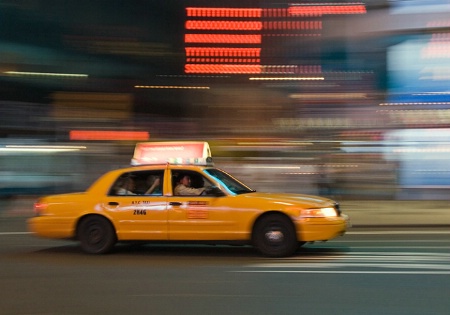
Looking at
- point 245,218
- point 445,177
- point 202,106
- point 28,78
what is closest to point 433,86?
point 445,177

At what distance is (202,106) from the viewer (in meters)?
25.9

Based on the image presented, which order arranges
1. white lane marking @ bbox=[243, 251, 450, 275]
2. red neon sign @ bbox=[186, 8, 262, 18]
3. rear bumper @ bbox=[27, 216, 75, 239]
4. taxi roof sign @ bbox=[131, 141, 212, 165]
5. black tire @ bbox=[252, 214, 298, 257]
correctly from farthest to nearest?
red neon sign @ bbox=[186, 8, 262, 18] → taxi roof sign @ bbox=[131, 141, 212, 165] → rear bumper @ bbox=[27, 216, 75, 239] → black tire @ bbox=[252, 214, 298, 257] → white lane marking @ bbox=[243, 251, 450, 275]

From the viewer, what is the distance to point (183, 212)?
9.11 m

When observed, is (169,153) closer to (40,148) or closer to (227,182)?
(227,182)

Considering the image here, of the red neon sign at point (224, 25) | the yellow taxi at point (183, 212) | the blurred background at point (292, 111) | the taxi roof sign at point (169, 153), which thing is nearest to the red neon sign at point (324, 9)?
the blurred background at point (292, 111)

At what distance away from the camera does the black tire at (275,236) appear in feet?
29.1

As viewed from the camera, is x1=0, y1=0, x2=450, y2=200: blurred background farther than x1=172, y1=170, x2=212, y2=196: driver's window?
Yes

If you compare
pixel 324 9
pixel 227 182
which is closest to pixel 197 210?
pixel 227 182

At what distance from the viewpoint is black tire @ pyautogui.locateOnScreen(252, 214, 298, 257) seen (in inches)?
349

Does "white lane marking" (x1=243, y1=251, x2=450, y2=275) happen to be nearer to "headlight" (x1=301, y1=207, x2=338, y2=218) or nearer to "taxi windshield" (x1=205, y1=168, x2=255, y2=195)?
"headlight" (x1=301, y1=207, x2=338, y2=218)

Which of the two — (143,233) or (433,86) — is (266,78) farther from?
(143,233)

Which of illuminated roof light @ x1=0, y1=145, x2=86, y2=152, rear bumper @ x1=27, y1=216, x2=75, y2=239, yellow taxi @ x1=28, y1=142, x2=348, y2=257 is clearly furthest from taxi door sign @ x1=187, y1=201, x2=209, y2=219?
illuminated roof light @ x1=0, y1=145, x2=86, y2=152

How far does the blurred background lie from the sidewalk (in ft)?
5.64

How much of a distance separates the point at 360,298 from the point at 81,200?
16.0ft
